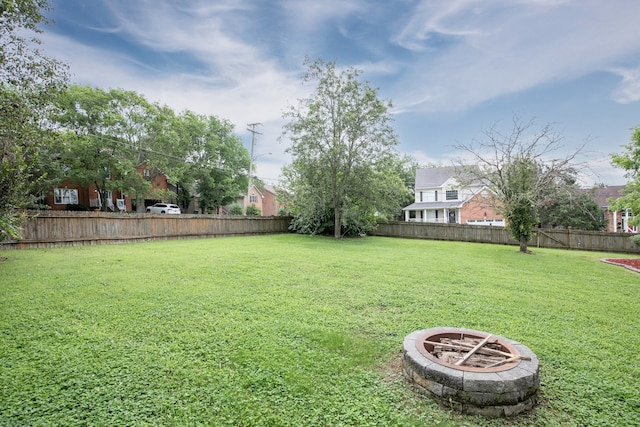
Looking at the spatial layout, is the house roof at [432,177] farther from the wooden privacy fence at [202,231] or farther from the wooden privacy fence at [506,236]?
the wooden privacy fence at [202,231]

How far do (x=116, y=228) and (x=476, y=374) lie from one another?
43.6ft

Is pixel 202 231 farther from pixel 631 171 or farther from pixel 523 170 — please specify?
pixel 631 171

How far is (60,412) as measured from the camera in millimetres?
2025

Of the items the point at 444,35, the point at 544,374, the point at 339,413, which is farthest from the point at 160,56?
the point at 544,374

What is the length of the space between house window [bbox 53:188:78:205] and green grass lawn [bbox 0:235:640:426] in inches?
865

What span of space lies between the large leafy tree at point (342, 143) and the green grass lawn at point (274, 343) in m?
8.88

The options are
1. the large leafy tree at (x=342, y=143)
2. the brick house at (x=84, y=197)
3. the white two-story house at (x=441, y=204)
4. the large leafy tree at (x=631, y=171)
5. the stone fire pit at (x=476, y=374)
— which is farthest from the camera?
the white two-story house at (x=441, y=204)

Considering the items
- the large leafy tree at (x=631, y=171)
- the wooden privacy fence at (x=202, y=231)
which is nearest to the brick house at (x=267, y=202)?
the wooden privacy fence at (x=202, y=231)

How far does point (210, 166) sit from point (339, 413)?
2866cm

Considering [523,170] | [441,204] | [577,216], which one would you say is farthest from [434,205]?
[523,170]

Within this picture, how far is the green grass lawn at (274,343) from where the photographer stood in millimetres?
2107

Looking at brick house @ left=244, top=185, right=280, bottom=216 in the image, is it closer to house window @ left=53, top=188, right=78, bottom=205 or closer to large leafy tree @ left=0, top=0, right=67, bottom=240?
house window @ left=53, top=188, right=78, bottom=205

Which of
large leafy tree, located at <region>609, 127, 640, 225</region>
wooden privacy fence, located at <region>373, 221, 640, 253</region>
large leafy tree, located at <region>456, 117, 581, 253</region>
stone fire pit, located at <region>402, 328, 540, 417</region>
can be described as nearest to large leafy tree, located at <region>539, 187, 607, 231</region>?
wooden privacy fence, located at <region>373, 221, 640, 253</region>

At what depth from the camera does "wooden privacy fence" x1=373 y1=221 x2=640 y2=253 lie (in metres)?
14.5
